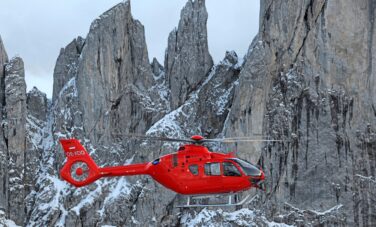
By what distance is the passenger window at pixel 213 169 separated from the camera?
187 feet

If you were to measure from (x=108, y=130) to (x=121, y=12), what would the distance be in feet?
70.6

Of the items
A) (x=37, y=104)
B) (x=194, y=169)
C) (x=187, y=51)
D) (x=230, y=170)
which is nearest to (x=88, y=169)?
(x=194, y=169)

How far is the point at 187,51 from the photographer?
5901 inches

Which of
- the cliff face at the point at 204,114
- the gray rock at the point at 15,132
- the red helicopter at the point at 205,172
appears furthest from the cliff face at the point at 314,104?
the red helicopter at the point at 205,172

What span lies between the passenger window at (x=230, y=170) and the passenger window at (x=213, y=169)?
41 centimetres

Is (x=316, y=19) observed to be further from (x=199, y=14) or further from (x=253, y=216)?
(x=253, y=216)

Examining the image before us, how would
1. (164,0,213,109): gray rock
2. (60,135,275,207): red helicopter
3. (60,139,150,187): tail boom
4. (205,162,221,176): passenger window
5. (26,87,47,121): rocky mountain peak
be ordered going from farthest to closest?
(26,87,47,121): rocky mountain peak
(164,0,213,109): gray rock
(60,139,150,187): tail boom
(205,162,221,176): passenger window
(60,135,275,207): red helicopter

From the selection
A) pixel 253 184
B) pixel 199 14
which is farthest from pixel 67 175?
pixel 199 14

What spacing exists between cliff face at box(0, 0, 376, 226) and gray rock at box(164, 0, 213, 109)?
0.21 m

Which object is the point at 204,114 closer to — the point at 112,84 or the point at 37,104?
the point at 112,84

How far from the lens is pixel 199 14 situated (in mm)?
150375

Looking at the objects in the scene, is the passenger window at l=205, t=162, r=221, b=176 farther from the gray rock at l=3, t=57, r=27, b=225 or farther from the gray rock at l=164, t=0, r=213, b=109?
the gray rock at l=164, t=0, r=213, b=109

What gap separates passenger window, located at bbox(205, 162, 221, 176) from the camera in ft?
187

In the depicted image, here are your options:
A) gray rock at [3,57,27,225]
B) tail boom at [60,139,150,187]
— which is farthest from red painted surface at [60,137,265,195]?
gray rock at [3,57,27,225]
